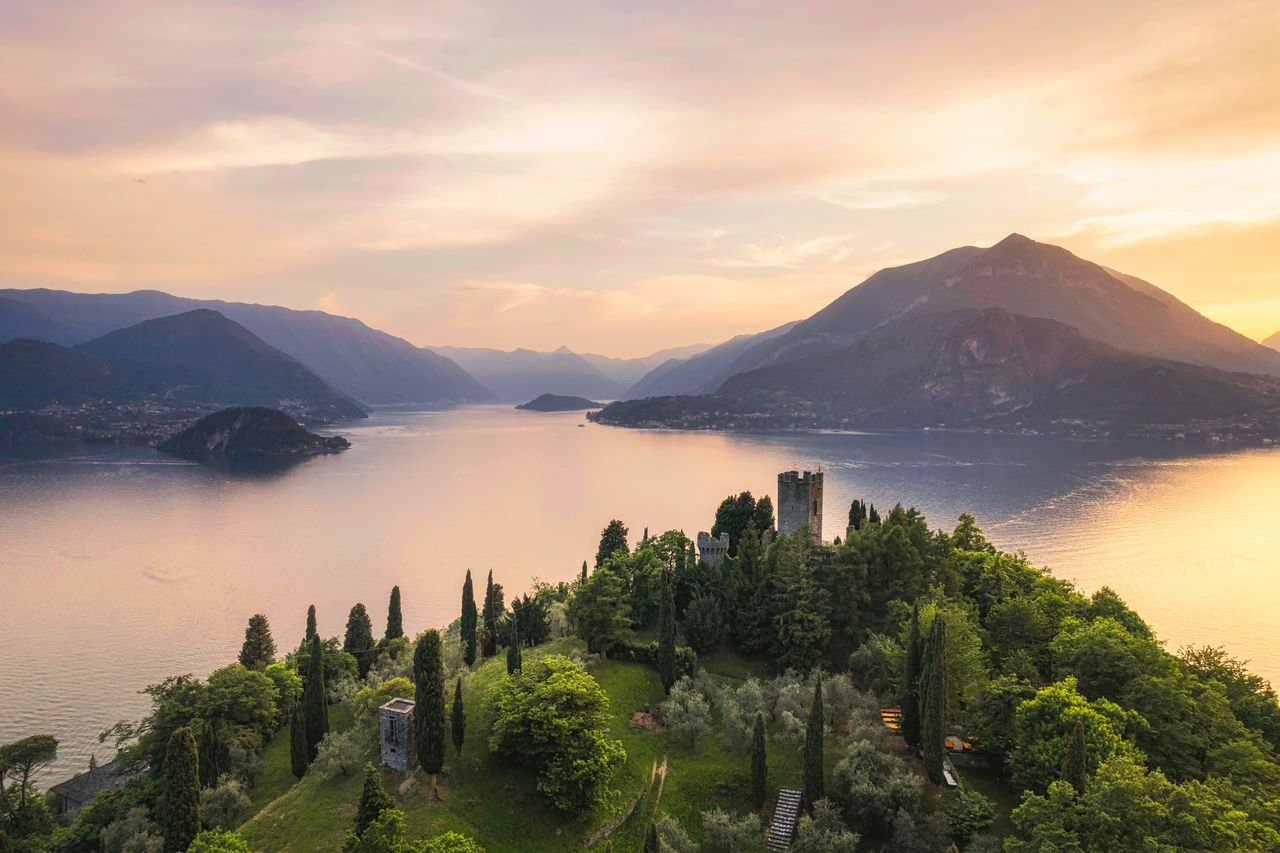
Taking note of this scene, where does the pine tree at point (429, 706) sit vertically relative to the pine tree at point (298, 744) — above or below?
above

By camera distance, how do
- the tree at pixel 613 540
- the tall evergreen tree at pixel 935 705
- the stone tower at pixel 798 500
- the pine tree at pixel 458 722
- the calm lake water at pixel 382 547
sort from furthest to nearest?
the tree at pixel 613 540 < the calm lake water at pixel 382 547 < the stone tower at pixel 798 500 < the pine tree at pixel 458 722 < the tall evergreen tree at pixel 935 705

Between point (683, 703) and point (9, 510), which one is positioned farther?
point (9, 510)

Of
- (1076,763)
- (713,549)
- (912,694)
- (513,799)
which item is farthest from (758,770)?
(713,549)

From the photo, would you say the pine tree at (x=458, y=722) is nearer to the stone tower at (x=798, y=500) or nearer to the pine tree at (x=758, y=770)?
the pine tree at (x=758, y=770)

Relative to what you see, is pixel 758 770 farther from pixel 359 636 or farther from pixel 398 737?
pixel 359 636

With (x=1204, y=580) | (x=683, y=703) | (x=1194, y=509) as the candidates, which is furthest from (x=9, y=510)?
(x=1194, y=509)

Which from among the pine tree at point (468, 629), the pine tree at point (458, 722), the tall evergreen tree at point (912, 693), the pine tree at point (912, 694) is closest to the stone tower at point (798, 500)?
the tall evergreen tree at point (912, 693)

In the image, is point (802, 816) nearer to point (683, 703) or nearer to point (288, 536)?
point (683, 703)

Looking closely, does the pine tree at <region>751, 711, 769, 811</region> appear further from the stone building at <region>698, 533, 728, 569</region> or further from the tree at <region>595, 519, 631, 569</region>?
the tree at <region>595, 519, 631, 569</region>
